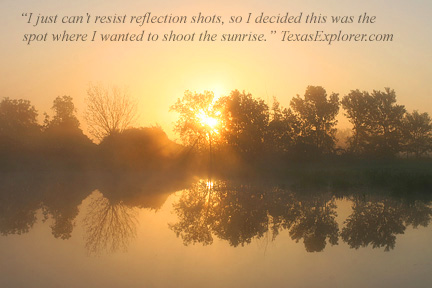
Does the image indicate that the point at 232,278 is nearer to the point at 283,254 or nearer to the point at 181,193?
the point at 283,254

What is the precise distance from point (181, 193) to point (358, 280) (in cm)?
1883

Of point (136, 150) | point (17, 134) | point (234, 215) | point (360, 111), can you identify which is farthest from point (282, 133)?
point (234, 215)

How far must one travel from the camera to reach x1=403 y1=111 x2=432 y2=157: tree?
6938 cm

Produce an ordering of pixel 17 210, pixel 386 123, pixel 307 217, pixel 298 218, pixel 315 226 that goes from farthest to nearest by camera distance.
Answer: pixel 386 123, pixel 17 210, pixel 307 217, pixel 298 218, pixel 315 226

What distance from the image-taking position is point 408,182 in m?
26.4

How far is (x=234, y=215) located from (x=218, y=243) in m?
5.17

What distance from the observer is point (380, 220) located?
1603 centimetres

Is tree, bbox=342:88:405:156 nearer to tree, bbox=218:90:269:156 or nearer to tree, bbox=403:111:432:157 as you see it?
tree, bbox=403:111:432:157

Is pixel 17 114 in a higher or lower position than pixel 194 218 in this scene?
higher

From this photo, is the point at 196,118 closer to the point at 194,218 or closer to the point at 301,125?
the point at 301,125

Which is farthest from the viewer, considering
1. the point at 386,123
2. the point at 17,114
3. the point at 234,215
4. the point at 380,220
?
the point at 17,114

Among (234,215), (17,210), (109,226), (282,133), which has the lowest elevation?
(17,210)

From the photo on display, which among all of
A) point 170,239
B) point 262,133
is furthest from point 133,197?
point 262,133

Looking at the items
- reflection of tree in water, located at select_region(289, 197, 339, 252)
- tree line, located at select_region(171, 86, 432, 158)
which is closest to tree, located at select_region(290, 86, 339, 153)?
tree line, located at select_region(171, 86, 432, 158)
